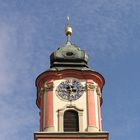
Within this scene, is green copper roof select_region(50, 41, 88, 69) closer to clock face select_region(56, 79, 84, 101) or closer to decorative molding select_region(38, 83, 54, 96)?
clock face select_region(56, 79, 84, 101)

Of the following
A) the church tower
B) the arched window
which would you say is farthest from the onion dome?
the arched window

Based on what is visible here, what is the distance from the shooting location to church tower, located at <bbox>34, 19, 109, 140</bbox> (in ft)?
117

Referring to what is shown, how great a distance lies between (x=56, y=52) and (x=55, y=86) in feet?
10.4

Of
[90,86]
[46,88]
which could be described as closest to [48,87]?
[46,88]

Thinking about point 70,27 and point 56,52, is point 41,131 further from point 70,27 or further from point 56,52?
point 70,27

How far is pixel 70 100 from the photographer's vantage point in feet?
123

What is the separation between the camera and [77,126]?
36.4 meters

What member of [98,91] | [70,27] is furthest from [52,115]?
[70,27]

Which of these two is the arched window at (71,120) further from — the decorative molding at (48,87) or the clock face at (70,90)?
the decorative molding at (48,87)

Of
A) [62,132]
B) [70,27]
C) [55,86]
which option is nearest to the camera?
[62,132]

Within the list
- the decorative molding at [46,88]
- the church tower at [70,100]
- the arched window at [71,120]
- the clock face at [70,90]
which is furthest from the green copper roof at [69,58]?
the arched window at [71,120]

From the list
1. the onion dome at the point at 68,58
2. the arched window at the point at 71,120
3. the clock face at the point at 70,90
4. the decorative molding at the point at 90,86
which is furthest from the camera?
the onion dome at the point at 68,58

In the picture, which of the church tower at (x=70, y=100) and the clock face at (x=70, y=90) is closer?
the church tower at (x=70, y=100)

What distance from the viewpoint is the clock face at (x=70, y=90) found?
123ft
